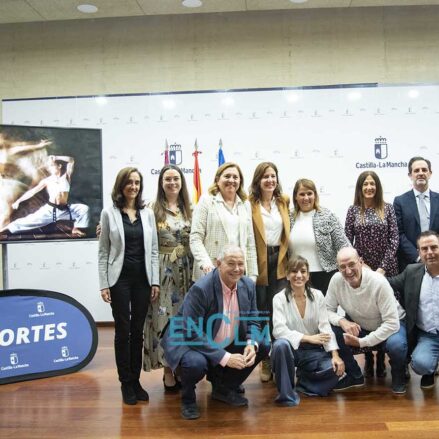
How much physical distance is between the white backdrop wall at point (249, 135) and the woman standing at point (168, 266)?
2179 mm

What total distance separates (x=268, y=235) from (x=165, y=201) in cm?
73

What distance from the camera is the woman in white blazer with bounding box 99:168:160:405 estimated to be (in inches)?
108

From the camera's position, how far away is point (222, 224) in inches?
117

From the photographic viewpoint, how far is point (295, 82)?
5.25m

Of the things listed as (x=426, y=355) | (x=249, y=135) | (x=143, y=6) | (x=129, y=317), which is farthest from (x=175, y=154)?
(x=426, y=355)

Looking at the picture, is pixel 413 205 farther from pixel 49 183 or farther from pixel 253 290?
pixel 49 183

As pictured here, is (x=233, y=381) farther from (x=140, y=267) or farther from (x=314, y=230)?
(x=314, y=230)

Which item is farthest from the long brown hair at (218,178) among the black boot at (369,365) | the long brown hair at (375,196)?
the black boot at (369,365)

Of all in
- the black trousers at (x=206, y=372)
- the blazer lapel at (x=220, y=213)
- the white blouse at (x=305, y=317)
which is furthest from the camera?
the blazer lapel at (x=220, y=213)

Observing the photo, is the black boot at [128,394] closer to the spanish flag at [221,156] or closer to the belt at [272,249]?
the belt at [272,249]

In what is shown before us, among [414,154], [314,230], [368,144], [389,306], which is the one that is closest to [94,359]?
[314,230]

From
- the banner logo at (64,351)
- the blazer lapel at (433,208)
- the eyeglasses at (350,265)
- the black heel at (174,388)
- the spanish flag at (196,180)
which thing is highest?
the spanish flag at (196,180)

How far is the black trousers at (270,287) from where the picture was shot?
10.4ft

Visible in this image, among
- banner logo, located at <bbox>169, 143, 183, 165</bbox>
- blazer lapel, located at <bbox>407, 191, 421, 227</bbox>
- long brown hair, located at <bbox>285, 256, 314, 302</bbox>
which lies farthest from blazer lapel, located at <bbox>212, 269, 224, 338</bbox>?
banner logo, located at <bbox>169, 143, 183, 165</bbox>
